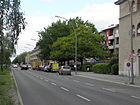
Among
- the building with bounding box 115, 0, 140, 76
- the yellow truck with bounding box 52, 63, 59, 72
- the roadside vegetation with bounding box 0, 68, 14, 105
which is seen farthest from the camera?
the yellow truck with bounding box 52, 63, 59, 72

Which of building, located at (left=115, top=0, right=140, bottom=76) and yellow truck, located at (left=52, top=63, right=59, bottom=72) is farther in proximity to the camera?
yellow truck, located at (left=52, top=63, right=59, bottom=72)

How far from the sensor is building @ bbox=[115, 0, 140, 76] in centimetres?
4528

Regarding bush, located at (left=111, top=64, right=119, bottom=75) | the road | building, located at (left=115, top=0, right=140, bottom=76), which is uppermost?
building, located at (left=115, top=0, right=140, bottom=76)

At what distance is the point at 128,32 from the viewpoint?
48125 mm

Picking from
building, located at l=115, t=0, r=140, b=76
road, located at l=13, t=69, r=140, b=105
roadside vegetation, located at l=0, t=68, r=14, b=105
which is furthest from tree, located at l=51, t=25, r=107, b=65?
road, located at l=13, t=69, r=140, b=105

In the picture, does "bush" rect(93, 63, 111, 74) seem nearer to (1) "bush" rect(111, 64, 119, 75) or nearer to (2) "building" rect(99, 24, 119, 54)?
(1) "bush" rect(111, 64, 119, 75)

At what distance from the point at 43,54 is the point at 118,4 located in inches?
1843

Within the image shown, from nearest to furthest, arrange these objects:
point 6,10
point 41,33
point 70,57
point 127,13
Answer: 1. point 6,10
2. point 127,13
3. point 70,57
4. point 41,33

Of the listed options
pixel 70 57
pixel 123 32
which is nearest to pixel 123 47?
pixel 123 32

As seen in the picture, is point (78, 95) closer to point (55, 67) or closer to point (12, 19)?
point (12, 19)

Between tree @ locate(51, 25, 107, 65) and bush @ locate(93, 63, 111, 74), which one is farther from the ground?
tree @ locate(51, 25, 107, 65)

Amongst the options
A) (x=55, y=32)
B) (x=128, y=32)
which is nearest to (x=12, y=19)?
(x=128, y=32)

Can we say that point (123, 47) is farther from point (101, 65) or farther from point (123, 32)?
point (101, 65)

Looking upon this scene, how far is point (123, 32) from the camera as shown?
164 ft
